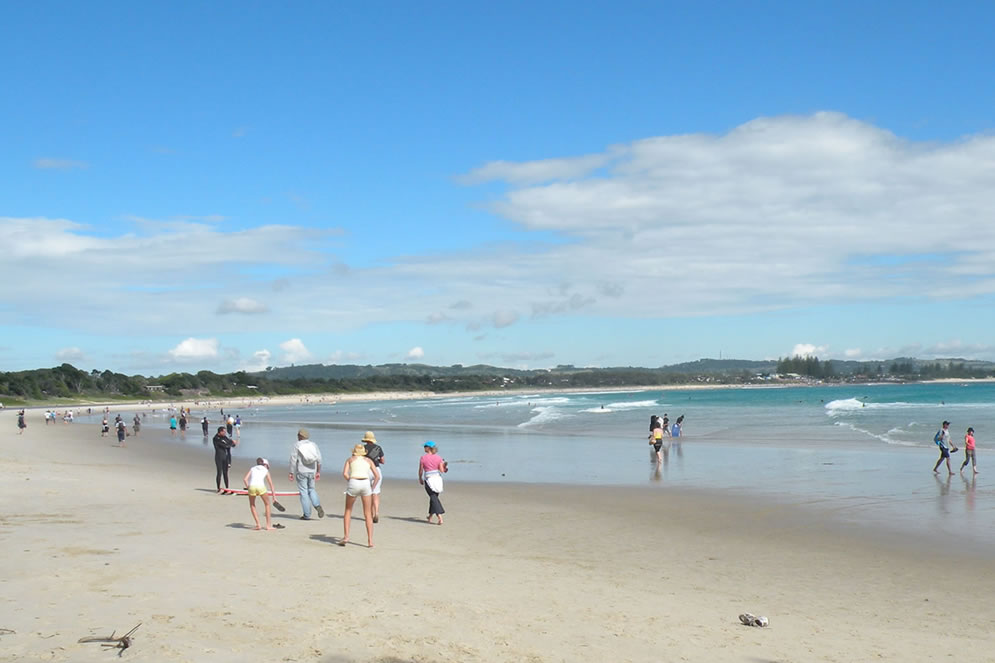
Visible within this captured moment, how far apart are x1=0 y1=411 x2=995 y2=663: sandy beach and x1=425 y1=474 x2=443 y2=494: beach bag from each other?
33.7 inches

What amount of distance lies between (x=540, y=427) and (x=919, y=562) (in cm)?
3806

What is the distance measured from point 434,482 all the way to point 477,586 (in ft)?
16.8

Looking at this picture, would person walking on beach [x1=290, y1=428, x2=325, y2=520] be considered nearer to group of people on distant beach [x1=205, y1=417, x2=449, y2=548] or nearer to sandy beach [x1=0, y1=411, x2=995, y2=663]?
group of people on distant beach [x1=205, y1=417, x2=449, y2=548]

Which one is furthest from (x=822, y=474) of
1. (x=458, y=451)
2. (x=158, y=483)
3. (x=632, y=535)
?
(x=158, y=483)

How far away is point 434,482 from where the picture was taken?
1421cm

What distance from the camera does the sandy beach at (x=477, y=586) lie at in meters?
6.90

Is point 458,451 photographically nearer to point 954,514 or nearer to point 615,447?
point 615,447

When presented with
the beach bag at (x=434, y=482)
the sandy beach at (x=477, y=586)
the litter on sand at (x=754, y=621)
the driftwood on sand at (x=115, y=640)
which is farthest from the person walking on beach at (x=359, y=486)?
the litter on sand at (x=754, y=621)

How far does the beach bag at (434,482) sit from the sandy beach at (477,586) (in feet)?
2.81

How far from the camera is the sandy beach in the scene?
22.6 feet

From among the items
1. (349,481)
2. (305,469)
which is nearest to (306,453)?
(305,469)

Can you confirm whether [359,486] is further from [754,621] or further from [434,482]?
Answer: [754,621]

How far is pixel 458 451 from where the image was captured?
1283 inches

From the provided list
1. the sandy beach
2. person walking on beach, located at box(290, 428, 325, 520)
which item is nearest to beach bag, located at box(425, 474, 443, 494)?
the sandy beach
